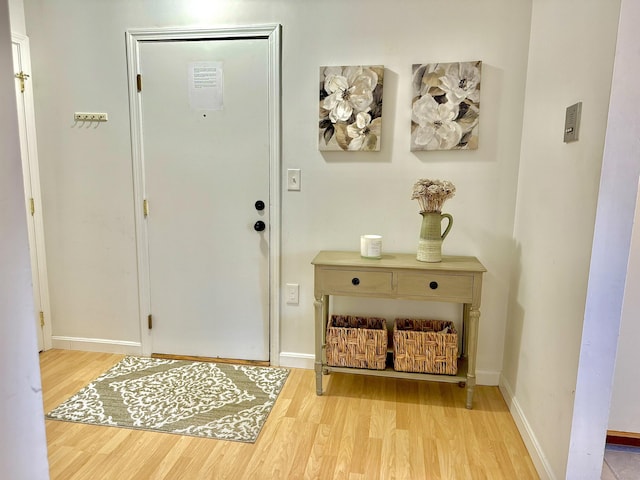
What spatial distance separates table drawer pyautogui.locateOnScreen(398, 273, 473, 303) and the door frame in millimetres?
804

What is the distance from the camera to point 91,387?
2.20 meters

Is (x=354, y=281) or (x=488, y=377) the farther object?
(x=488, y=377)

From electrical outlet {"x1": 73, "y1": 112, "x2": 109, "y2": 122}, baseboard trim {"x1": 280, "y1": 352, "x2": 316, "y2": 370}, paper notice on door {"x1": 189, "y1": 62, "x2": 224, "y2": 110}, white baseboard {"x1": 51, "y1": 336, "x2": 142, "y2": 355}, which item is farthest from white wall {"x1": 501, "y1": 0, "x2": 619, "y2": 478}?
electrical outlet {"x1": 73, "y1": 112, "x2": 109, "y2": 122}

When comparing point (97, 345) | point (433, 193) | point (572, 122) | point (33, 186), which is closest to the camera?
point (572, 122)

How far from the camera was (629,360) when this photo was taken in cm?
166

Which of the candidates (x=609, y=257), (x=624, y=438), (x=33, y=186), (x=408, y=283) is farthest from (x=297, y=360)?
(x=33, y=186)

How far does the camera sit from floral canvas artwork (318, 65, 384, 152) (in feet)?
6.95

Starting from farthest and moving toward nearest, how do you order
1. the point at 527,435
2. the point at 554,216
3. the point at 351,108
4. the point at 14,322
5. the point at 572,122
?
1. the point at 351,108
2. the point at 527,435
3. the point at 554,216
4. the point at 572,122
5. the point at 14,322

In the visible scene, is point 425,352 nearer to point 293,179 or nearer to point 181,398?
point 293,179

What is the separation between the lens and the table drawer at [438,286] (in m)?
1.92

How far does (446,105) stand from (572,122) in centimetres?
76

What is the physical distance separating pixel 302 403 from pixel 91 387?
1.20 meters

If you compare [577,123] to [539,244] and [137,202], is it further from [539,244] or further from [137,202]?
[137,202]

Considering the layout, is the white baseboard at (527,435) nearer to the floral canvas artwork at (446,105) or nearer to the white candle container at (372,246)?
the white candle container at (372,246)
